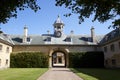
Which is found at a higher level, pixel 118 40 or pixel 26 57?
pixel 118 40

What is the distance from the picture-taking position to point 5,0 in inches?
383

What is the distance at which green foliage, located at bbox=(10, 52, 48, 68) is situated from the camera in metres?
41.9

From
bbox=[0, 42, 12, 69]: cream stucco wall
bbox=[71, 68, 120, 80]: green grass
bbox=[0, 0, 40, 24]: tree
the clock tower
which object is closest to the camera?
bbox=[0, 0, 40, 24]: tree

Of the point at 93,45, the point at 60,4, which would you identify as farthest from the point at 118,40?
the point at 60,4

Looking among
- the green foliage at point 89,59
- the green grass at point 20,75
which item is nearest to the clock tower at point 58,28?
the green foliage at point 89,59

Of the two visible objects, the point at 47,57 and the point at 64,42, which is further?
the point at 64,42

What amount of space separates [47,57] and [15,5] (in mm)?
33371

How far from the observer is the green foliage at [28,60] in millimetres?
41938

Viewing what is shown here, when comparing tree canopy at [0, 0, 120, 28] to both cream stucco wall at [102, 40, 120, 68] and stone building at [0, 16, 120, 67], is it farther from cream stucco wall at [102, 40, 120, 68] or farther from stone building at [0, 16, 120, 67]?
stone building at [0, 16, 120, 67]

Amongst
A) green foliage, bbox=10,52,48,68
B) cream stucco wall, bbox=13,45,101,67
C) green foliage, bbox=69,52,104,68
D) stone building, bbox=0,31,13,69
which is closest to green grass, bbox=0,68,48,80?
stone building, bbox=0,31,13,69

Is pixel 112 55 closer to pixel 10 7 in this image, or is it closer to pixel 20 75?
pixel 20 75

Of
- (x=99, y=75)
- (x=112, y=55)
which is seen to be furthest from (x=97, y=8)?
(x=112, y=55)

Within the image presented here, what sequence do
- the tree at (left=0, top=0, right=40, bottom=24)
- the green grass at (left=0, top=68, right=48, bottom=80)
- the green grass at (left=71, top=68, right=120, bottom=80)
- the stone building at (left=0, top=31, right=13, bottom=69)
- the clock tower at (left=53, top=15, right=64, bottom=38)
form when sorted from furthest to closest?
1. the clock tower at (left=53, top=15, right=64, bottom=38)
2. the stone building at (left=0, top=31, right=13, bottom=69)
3. the green grass at (left=71, top=68, right=120, bottom=80)
4. the green grass at (left=0, top=68, right=48, bottom=80)
5. the tree at (left=0, top=0, right=40, bottom=24)

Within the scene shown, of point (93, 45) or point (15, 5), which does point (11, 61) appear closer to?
point (93, 45)
